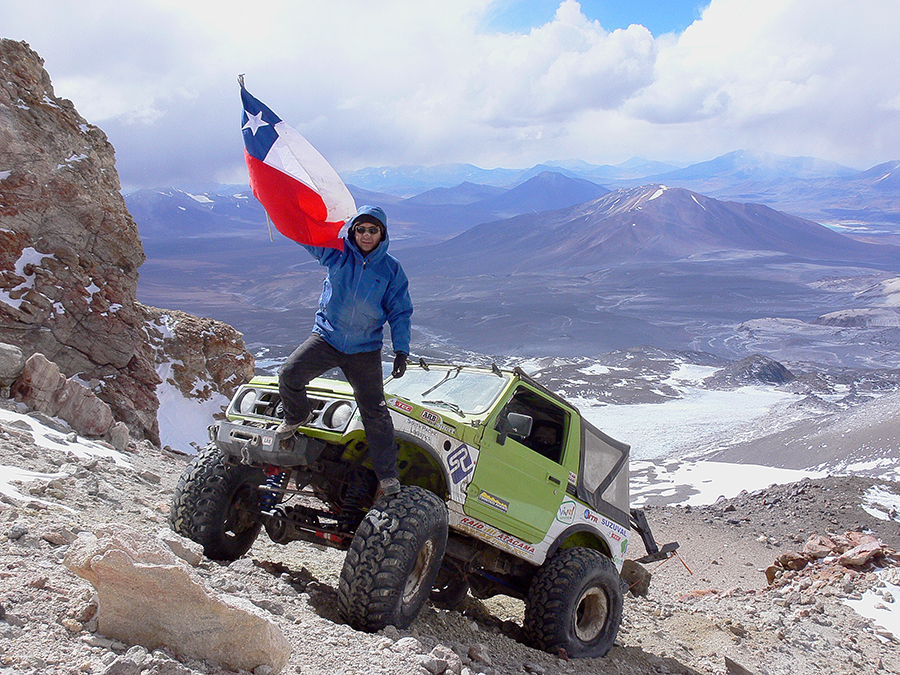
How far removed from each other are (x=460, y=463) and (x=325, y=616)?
1.25 m

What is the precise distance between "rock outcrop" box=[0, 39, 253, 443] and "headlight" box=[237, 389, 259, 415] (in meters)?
12.5

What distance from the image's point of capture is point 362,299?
4492 millimetres

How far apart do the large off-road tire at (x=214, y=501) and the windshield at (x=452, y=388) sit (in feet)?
4.15

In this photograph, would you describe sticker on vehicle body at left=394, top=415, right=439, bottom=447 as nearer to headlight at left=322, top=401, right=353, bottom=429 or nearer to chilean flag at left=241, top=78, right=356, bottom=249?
headlight at left=322, top=401, right=353, bottom=429

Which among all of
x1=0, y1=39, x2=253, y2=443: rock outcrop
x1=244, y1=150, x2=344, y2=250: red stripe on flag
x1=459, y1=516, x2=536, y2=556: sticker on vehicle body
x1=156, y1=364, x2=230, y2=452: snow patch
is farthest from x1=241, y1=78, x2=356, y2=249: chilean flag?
x1=156, y1=364, x2=230, y2=452: snow patch

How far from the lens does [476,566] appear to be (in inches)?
212

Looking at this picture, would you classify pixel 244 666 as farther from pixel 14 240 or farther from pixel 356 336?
pixel 14 240

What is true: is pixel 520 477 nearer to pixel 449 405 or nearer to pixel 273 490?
pixel 449 405

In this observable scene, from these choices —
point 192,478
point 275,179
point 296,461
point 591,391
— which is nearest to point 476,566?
point 296,461

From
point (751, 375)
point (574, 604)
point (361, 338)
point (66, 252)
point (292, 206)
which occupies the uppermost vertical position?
point (751, 375)

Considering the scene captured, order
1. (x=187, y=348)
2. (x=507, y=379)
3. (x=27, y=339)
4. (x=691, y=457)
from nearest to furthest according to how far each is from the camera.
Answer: (x=507, y=379) → (x=27, y=339) → (x=187, y=348) → (x=691, y=457)

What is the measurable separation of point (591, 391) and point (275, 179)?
229 feet

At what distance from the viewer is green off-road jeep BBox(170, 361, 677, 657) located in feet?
14.2

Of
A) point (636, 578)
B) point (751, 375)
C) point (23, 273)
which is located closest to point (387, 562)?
point (636, 578)
